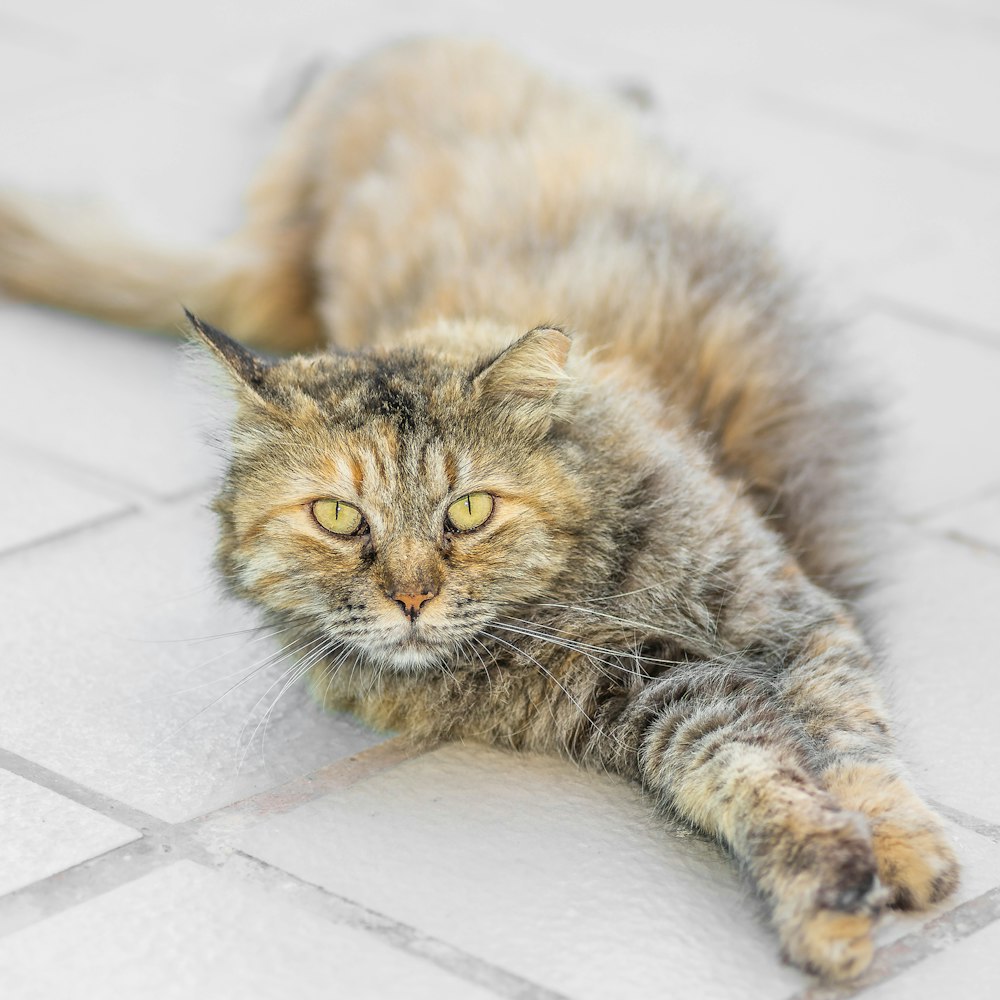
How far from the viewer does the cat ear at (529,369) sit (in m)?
1.82

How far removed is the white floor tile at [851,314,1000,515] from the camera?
265 centimetres

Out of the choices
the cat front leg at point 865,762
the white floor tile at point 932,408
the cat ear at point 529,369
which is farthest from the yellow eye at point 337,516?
the white floor tile at point 932,408

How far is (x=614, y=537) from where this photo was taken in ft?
6.32

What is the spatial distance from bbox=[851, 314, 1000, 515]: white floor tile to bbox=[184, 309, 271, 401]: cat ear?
1213 mm

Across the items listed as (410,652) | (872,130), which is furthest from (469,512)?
(872,130)

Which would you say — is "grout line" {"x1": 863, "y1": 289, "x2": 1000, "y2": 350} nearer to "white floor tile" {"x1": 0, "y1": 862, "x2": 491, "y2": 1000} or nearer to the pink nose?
the pink nose

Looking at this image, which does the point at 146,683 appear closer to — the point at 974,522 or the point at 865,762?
the point at 865,762

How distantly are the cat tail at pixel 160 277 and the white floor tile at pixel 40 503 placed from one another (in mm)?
588

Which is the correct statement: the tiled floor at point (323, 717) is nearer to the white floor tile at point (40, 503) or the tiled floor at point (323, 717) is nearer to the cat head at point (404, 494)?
the white floor tile at point (40, 503)

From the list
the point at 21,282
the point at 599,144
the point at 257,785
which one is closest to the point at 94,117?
the point at 21,282

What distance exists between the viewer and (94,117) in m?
3.99

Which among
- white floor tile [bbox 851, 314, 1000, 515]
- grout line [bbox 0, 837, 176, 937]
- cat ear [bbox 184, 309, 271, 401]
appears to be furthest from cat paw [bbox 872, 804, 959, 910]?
white floor tile [bbox 851, 314, 1000, 515]

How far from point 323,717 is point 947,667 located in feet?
2.94

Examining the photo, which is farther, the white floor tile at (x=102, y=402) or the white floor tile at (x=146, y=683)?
the white floor tile at (x=102, y=402)
